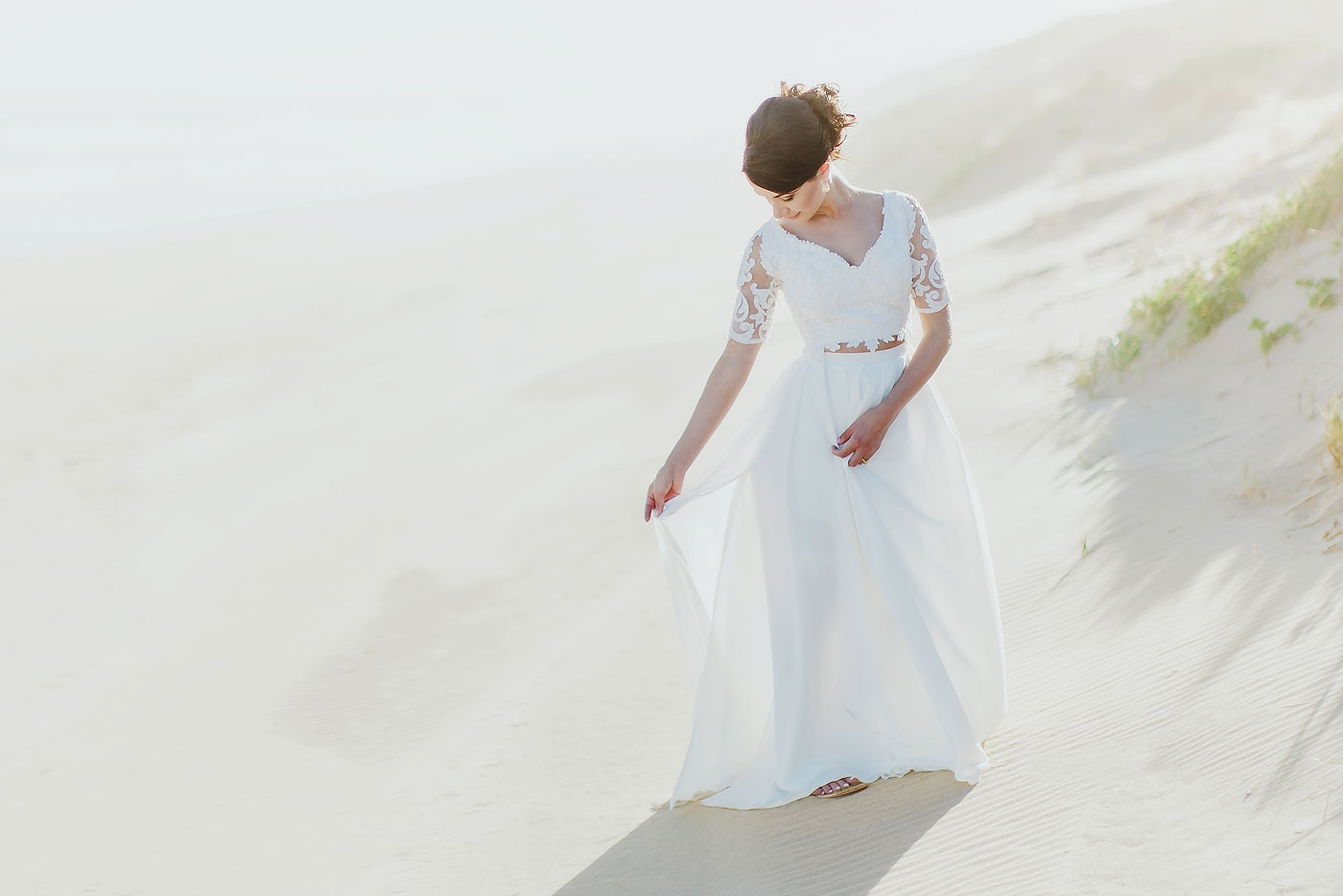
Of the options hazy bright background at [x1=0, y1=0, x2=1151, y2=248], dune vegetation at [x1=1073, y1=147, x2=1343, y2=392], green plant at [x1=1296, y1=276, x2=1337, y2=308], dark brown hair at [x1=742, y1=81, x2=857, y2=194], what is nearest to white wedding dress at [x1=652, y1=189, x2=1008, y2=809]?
dark brown hair at [x1=742, y1=81, x2=857, y2=194]

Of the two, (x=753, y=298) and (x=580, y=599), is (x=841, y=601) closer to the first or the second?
(x=753, y=298)

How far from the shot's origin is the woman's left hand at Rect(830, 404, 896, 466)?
3580mm

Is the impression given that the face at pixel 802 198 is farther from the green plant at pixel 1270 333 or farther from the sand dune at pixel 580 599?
the green plant at pixel 1270 333

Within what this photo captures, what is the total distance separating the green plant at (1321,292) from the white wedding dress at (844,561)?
4.22 metres

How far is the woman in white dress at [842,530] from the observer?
3604 millimetres

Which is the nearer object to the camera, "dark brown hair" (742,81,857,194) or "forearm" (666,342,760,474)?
"dark brown hair" (742,81,857,194)

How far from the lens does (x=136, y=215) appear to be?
3503cm

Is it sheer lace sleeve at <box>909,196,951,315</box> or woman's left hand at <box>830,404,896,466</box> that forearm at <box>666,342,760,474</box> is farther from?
sheer lace sleeve at <box>909,196,951,315</box>

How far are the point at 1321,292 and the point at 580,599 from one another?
466 cm

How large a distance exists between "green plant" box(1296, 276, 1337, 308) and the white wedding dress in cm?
422

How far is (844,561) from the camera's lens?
3648mm

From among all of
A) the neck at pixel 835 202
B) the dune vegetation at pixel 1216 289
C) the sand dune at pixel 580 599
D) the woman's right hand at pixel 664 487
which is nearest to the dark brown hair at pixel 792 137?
the neck at pixel 835 202

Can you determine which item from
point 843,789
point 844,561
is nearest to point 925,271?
point 844,561

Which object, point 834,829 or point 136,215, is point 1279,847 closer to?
point 834,829
